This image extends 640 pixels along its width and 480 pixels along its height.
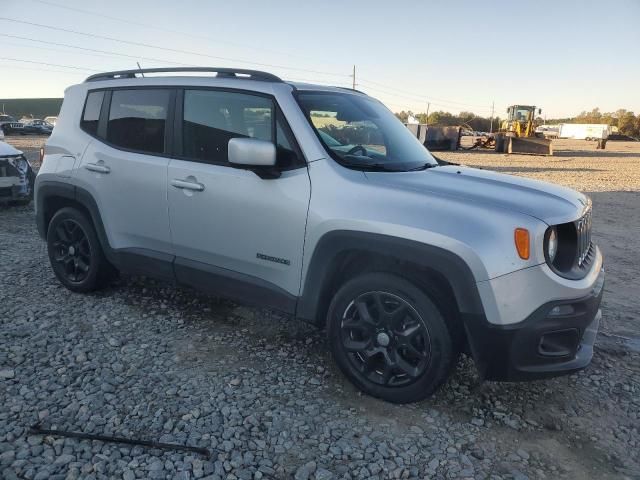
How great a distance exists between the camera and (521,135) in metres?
31.7

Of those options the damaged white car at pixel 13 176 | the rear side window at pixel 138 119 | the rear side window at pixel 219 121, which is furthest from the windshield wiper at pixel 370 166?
the damaged white car at pixel 13 176

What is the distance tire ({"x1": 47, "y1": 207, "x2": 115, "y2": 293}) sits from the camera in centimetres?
434

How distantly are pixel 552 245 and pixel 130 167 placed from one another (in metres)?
3.09

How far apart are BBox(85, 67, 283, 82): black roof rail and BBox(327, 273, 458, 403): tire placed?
159 cm

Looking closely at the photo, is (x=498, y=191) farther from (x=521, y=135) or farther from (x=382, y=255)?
(x=521, y=135)

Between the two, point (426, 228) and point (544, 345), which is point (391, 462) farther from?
point (426, 228)

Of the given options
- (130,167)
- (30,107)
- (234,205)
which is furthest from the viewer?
(30,107)

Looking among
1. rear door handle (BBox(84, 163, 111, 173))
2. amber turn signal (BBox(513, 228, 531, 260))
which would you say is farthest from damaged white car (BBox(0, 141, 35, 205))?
amber turn signal (BBox(513, 228, 531, 260))

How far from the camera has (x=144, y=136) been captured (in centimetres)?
391

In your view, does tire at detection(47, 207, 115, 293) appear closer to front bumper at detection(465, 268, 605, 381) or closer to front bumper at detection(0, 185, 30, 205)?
front bumper at detection(465, 268, 605, 381)

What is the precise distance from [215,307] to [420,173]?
224cm

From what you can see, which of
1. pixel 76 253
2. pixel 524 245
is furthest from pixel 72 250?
pixel 524 245

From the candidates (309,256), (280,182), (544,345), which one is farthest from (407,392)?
(280,182)

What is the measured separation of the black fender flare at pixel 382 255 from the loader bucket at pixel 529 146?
29107 millimetres
